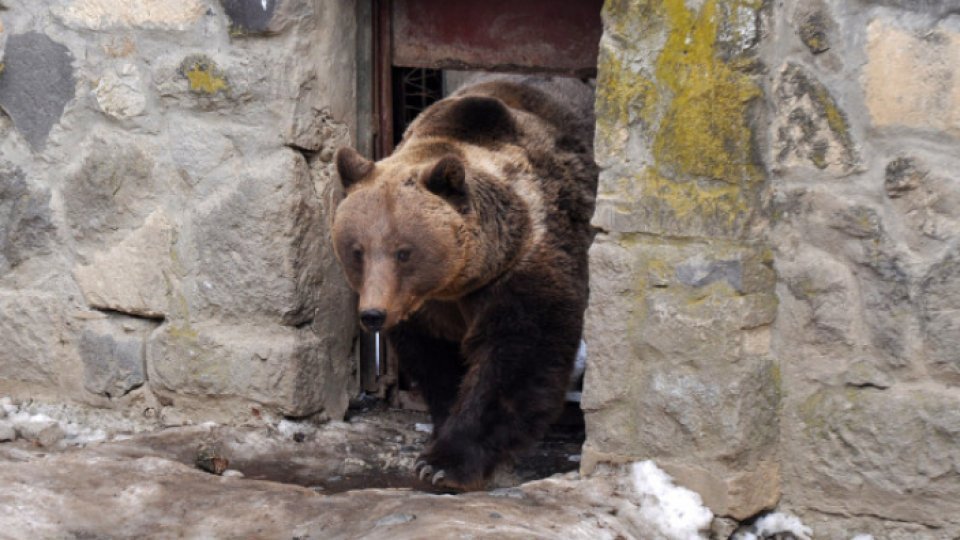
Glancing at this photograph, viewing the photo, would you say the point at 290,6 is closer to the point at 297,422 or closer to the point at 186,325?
the point at 186,325

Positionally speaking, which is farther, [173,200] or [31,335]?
[31,335]

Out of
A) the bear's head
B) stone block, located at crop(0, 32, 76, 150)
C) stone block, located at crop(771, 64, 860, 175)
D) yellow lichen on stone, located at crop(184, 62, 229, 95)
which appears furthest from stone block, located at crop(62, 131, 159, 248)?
stone block, located at crop(771, 64, 860, 175)

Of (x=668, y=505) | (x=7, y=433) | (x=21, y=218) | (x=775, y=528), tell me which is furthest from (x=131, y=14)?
(x=775, y=528)

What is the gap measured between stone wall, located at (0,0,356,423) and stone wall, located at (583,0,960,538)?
3.73ft

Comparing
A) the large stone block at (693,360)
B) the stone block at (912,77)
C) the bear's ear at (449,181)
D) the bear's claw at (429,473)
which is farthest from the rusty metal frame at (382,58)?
the stone block at (912,77)

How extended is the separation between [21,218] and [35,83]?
46 centimetres

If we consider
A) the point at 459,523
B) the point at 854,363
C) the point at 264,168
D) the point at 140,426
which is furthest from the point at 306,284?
the point at 854,363

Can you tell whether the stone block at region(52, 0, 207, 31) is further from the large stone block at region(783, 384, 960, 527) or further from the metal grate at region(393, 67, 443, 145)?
the large stone block at region(783, 384, 960, 527)

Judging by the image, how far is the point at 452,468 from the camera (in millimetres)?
4043

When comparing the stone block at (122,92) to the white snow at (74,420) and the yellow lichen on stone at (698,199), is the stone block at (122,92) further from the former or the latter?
the yellow lichen on stone at (698,199)

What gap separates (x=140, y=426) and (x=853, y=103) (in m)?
2.54

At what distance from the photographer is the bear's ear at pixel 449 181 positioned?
160 inches

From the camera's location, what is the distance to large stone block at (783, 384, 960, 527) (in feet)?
10.6

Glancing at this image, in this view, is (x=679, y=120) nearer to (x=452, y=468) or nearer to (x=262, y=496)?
(x=452, y=468)
